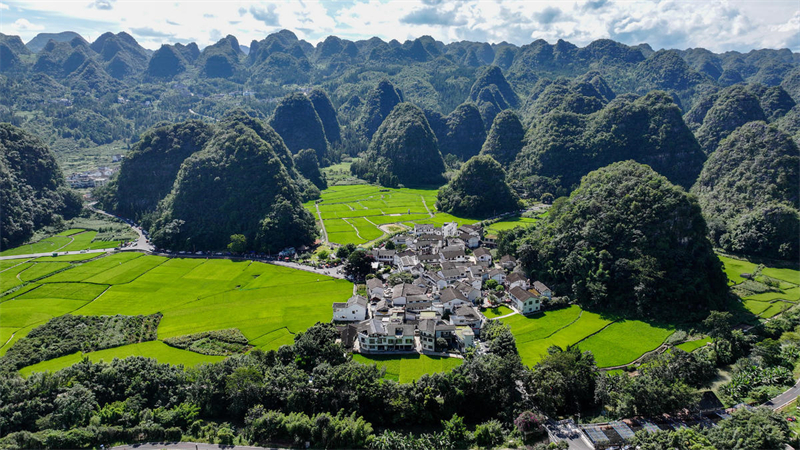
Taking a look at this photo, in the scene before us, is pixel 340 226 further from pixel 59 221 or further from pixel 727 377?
pixel 727 377

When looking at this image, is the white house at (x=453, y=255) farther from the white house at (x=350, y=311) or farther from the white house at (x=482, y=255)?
the white house at (x=350, y=311)

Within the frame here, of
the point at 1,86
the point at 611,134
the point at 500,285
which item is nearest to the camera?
the point at 500,285

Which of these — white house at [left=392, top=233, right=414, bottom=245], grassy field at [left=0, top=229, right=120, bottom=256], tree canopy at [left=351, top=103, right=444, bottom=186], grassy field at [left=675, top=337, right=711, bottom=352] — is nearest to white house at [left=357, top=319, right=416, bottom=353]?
grassy field at [left=675, top=337, right=711, bottom=352]

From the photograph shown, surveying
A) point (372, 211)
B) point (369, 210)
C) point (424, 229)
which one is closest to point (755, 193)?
point (424, 229)

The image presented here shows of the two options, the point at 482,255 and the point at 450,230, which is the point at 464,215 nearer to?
the point at 450,230

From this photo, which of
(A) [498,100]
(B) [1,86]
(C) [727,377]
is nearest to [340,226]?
(C) [727,377]

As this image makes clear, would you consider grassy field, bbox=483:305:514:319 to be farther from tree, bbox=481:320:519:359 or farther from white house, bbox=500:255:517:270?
white house, bbox=500:255:517:270

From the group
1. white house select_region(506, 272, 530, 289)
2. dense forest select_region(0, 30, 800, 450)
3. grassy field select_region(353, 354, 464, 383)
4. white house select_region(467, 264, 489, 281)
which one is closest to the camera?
dense forest select_region(0, 30, 800, 450)
